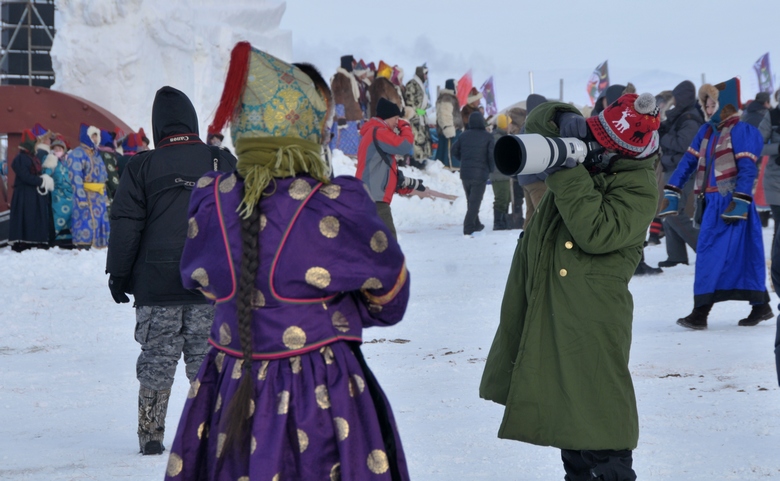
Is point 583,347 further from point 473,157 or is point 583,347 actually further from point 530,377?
point 473,157

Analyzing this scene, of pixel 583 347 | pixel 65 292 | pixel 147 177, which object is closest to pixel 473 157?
pixel 65 292

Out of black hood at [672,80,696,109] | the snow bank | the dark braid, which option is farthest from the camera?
the snow bank

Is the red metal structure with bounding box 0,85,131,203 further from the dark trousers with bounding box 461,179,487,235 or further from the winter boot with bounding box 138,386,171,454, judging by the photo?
the winter boot with bounding box 138,386,171,454

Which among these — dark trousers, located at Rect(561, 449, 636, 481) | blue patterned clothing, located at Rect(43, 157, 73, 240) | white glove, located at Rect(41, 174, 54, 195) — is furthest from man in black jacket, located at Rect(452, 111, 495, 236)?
dark trousers, located at Rect(561, 449, 636, 481)

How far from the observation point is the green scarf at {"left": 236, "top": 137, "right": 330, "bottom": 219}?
2287mm

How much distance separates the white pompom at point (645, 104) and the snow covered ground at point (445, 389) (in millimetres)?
1562

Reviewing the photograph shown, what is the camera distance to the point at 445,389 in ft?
17.3

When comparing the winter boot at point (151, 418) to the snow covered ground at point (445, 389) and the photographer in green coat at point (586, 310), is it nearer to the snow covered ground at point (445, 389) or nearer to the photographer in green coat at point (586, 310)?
the snow covered ground at point (445, 389)

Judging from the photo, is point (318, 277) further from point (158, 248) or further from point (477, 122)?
point (477, 122)

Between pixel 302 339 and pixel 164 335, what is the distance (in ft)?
6.89

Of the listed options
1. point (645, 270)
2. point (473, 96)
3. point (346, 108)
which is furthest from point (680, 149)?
point (473, 96)

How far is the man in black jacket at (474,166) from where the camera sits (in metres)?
14.0

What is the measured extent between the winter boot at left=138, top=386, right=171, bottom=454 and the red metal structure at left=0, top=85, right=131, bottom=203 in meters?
13.3

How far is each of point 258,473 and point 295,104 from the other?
937mm
